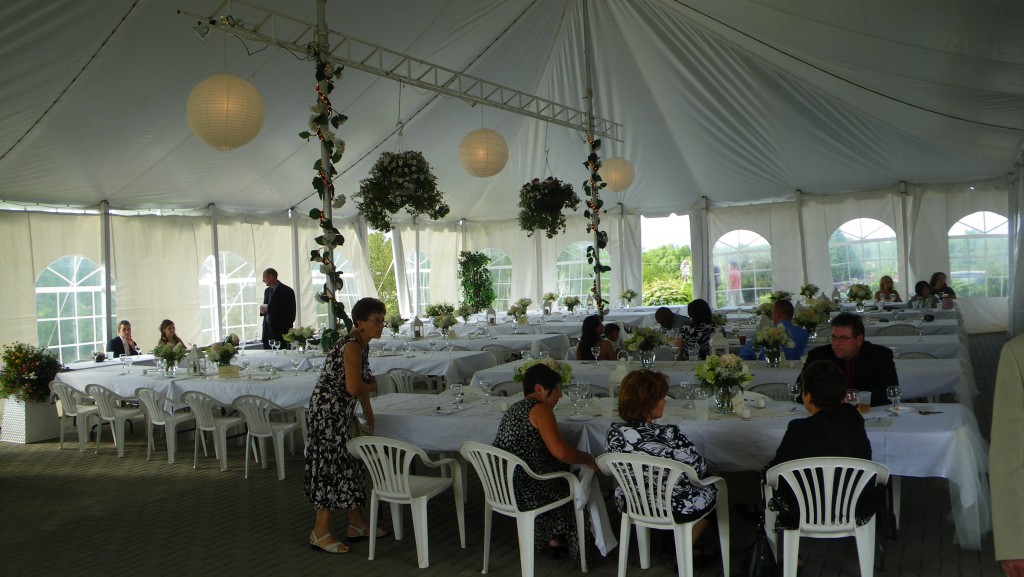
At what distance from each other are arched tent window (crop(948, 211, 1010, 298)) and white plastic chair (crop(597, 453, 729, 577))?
545 inches

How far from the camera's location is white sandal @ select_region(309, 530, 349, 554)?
15.8 feet

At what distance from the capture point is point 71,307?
1102 centimetres

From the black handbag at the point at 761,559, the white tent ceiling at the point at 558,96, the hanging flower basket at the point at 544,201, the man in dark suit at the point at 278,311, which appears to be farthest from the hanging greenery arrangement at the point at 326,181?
the hanging flower basket at the point at 544,201

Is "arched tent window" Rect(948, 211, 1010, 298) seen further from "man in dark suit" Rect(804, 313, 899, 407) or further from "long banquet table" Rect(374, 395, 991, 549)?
"long banquet table" Rect(374, 395, 991, 549)

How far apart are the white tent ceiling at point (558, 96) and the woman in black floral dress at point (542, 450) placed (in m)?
3.99

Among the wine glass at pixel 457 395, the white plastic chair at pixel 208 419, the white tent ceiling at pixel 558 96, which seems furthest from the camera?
the white plastic chair at pixel 208 419

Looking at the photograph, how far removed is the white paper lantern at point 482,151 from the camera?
8.94 m

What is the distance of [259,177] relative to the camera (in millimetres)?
12102

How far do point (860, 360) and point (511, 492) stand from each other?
2569 mm

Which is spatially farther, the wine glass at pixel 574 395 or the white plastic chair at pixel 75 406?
the white plastic chair at pixel 75 406

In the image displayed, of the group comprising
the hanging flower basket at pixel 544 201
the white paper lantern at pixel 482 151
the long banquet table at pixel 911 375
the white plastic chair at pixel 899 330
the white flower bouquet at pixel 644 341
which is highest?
the white paper lantern at pixel 482 151

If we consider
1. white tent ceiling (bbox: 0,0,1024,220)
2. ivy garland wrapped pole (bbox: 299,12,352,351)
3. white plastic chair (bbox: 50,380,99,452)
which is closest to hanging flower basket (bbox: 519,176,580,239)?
white tent ceiling (bbox: 0,0,1024,220)

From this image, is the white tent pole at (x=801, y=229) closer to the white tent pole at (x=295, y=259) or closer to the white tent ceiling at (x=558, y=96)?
the white tent ceiling at (x=558, y=96)

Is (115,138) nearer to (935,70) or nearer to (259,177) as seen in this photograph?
(259,177)
